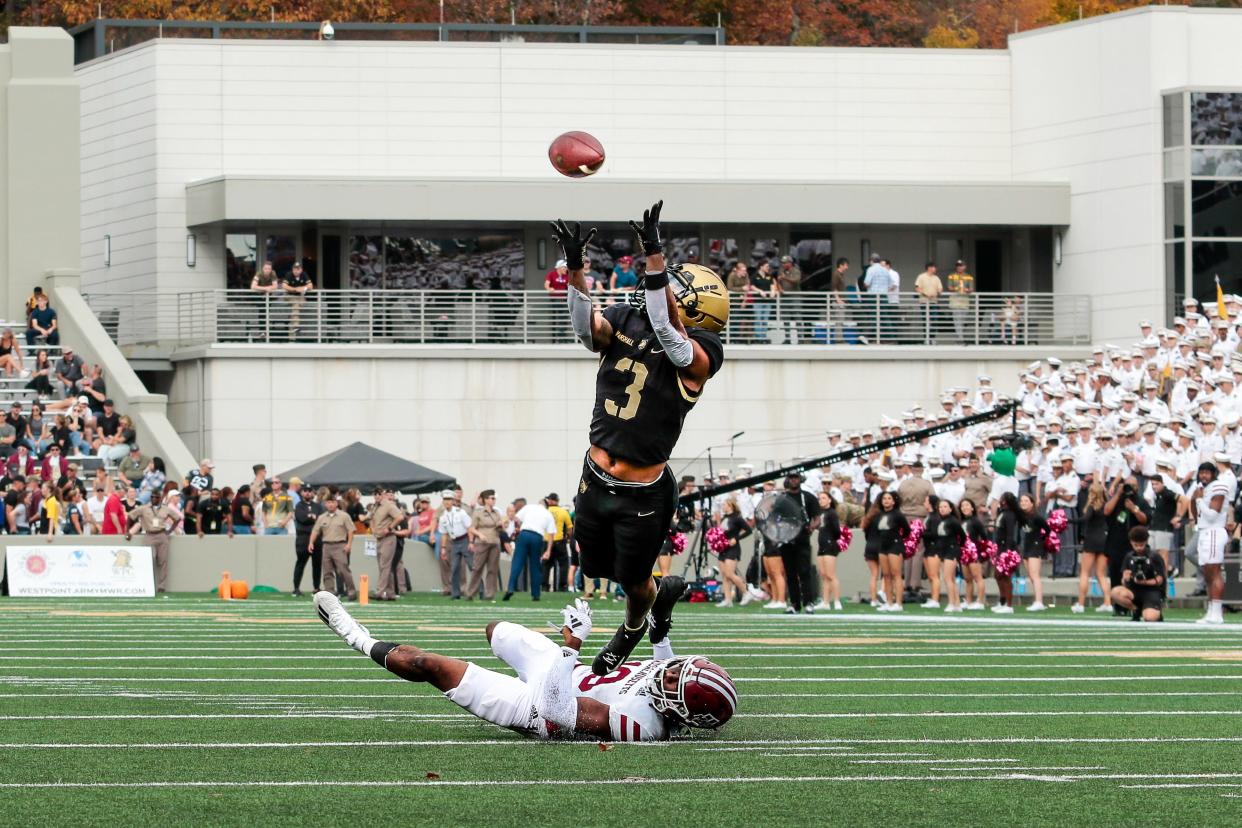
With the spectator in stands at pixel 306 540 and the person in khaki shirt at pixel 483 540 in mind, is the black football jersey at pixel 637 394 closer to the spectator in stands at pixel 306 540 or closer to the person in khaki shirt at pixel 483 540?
the person in khaki shirt at pixel 483 540

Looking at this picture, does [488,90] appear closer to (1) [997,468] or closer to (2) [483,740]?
(1) [997,468]

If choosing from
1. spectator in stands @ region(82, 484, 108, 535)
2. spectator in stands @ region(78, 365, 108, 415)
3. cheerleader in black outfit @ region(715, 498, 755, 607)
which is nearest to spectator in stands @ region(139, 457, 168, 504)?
spectator in stands @ region(82, 484, 108, 535)

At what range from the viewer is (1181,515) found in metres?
26.6

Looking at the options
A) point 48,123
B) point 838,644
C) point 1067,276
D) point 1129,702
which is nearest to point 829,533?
point 838,644

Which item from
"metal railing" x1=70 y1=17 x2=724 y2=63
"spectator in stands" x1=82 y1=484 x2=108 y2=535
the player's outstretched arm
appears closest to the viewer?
the player's outstretched arm

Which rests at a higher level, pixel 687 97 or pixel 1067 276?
pixel 687 97

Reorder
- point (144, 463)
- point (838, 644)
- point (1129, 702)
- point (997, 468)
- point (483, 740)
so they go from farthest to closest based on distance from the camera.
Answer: point (144, 463), point (997, 468), point (838, 644), point (1129, 702), point (483, 740)

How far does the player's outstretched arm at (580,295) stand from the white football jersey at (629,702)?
1593mm

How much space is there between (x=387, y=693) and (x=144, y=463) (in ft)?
85.9

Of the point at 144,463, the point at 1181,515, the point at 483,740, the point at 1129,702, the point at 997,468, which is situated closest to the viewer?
the point at 483,740

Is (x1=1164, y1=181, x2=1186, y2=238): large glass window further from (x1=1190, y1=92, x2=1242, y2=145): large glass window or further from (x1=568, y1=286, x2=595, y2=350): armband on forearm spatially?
(x1=568, y1=286, x2=595, y2=350): armband on forearm

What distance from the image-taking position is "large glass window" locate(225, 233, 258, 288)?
45438 mm

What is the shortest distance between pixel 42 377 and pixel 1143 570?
22.3 metres

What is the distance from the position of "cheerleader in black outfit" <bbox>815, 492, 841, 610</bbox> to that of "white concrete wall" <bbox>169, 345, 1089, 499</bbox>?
14231 millimetres
